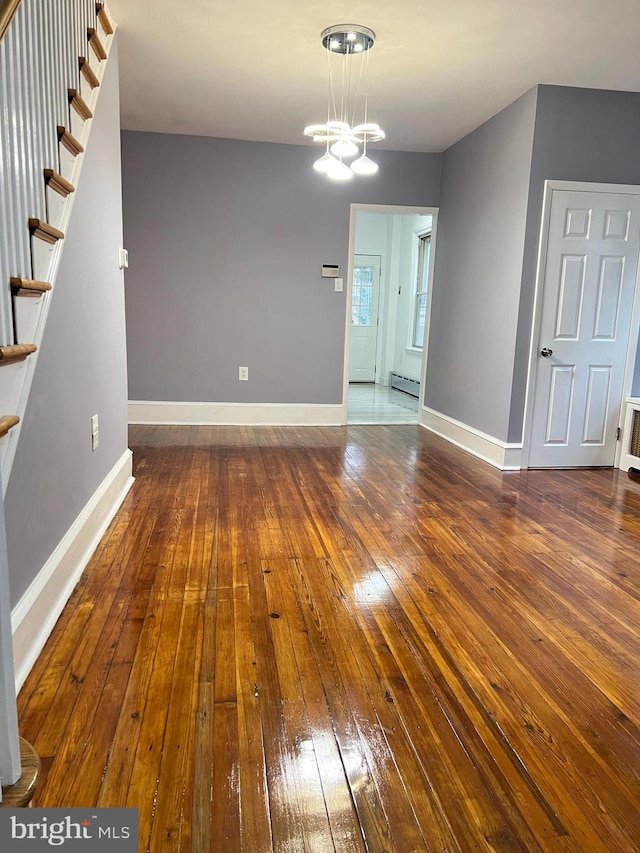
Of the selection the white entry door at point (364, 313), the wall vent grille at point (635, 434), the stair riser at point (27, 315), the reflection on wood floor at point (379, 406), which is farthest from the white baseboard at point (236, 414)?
the stair riser at point (27, 315)

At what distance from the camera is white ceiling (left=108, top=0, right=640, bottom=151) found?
307 centimetres

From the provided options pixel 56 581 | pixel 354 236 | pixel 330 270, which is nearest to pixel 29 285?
pixel 56 581

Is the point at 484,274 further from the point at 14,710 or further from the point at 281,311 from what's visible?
the point at 14,710

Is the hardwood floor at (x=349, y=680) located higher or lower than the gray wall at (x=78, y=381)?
lower

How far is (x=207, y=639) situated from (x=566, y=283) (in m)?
3.59

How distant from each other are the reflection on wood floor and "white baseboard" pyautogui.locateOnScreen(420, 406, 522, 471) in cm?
47

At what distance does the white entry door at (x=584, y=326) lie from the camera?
Answer: 4.20 metres

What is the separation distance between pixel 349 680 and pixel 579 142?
3965 millimetres

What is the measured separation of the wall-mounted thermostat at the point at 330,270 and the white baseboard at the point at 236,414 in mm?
1276

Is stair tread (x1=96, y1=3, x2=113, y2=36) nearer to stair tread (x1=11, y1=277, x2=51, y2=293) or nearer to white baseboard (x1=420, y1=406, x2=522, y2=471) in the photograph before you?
stair tread (x1=11, y1=277, x2=51, y2=293)

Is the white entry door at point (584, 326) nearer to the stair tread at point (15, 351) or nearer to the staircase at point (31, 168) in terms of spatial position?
the staircase at point (31, 168)

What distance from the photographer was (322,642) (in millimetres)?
1998

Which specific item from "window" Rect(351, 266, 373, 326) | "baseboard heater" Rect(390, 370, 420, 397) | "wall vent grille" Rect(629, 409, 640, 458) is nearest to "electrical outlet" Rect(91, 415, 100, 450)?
"wall vent grille" Rect(629, 409, 640, 458)

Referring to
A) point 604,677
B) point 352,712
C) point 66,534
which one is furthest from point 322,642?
point 66,534
